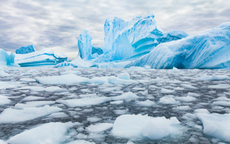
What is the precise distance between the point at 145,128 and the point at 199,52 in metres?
10.9

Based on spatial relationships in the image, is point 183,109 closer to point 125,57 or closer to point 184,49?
point 184,49

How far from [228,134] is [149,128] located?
49 centimetres

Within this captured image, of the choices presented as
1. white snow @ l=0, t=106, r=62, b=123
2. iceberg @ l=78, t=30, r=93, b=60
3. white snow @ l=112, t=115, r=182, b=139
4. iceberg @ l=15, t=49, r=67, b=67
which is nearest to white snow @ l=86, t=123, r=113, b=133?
white snow @ l=112, t=115, r=182, b=139

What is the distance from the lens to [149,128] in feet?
3.62

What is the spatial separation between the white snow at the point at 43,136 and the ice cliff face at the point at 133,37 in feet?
54.4

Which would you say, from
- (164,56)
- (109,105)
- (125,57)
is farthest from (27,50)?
(109,105)

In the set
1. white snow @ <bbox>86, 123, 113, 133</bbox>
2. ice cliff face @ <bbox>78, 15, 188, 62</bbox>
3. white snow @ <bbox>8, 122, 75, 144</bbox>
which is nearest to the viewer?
white snow @ <bbox>8, 122, 75, 144</bbox>

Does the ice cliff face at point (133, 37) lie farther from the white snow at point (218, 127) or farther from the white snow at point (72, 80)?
the white snow at point (218, 127)

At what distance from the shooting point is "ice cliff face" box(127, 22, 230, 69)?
32.7 feet

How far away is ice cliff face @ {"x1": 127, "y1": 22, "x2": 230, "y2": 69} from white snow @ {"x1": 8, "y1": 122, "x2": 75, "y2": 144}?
423 inches

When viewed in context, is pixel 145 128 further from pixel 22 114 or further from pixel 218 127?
pixel 22 114

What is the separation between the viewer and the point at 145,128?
1128mm

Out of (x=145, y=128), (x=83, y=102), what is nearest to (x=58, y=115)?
(x=83, y=102)

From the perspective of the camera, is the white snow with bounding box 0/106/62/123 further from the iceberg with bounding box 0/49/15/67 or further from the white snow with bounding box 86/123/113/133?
the iceberg with bounding box 0/49/15/67
